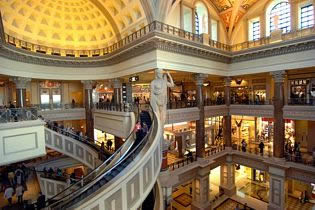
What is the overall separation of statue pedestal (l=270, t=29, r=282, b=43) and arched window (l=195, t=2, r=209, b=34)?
4.38 metres

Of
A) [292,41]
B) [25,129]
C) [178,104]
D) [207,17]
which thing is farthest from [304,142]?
[25,129]

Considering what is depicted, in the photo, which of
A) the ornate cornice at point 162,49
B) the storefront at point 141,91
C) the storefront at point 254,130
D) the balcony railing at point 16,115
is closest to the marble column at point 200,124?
the ornate cornice at point 162,49

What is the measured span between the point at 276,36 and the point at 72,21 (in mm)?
15317

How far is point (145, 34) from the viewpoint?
419 inches

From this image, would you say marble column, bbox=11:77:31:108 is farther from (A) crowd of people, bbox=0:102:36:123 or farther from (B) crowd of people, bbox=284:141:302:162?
(B) crowd of people, bbox=284:141:302:162

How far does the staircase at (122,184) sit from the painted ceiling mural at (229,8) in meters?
12.6

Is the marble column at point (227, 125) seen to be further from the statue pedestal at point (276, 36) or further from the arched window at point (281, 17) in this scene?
the arched window at point (281, 17)

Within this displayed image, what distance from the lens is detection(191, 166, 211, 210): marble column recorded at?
1312cm

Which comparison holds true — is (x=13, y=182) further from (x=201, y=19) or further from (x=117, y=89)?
(x=201, y=19)

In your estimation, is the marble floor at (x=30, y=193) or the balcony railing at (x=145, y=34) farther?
the balcony railing at (x=145, y=34)

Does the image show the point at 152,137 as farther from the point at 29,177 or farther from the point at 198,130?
the point at 29,177

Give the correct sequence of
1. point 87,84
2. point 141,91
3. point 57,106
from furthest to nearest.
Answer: point 141,91, point 57,106, point 87,84

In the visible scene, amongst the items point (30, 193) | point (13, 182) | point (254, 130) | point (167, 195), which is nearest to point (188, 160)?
point (167, 195)

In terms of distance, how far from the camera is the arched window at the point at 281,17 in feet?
42.9
